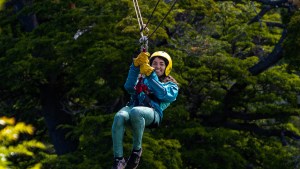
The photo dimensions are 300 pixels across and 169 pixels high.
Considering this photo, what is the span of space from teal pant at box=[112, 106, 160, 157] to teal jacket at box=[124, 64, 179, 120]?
0.61 ft

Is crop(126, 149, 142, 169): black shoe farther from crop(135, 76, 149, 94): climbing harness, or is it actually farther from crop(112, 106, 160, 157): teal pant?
crop(135, 76, 149, 94): climbing harness

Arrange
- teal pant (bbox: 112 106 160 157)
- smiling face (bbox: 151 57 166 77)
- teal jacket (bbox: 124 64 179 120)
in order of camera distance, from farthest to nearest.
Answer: smiling face (bbox: 151 57 166 77) → teal jacket (bbox: 124 64 179 120) → teal pant (bbox: 112 106 160 157)

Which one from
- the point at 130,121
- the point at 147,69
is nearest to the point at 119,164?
the point at 130,121

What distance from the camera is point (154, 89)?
5.79m

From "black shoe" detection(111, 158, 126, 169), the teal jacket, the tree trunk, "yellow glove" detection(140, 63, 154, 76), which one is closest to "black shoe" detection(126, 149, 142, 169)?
"black shoe" detection(111, 158, 126, 169)

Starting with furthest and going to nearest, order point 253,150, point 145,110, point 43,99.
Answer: point 43,99 → point 253,150 → point 145,110

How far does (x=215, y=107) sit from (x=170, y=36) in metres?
1.77

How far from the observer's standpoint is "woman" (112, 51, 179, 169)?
5.62 meters

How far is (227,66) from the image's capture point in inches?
472

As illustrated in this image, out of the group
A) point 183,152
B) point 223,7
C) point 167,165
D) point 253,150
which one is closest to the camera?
point 167,165

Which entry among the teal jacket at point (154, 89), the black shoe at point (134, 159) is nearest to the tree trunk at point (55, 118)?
the teal jacket at point (154, 89)

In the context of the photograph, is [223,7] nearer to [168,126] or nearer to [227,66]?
[227,66]

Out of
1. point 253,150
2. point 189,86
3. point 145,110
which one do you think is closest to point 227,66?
point 189,86

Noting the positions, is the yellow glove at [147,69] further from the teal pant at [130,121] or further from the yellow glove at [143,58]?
the teal pant at [130,121]
